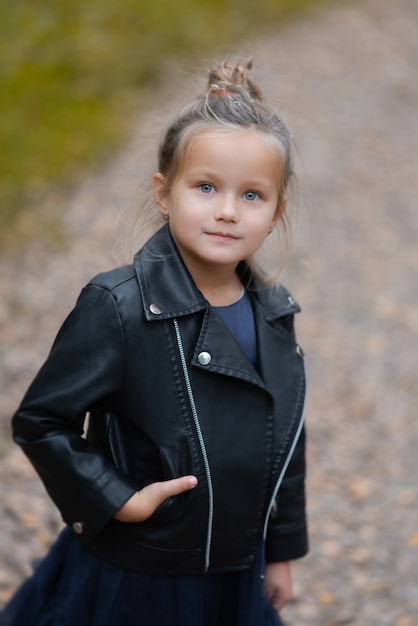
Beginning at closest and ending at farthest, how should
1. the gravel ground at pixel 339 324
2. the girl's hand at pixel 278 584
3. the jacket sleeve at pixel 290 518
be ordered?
the jacket sleeve at pixel 290 518 → the girl's hand at pixel 278 584 → the gravel ground at pixel 339 324

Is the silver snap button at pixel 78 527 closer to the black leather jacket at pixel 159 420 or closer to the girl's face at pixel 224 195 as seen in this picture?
the black leather jacket at pixel 159 420

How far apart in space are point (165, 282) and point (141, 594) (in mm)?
762

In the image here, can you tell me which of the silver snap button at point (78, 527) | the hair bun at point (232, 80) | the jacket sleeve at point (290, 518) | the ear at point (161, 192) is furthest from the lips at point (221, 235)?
the silver snap button at point (78, 527)

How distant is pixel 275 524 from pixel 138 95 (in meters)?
7.90

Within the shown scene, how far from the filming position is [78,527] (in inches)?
85.3

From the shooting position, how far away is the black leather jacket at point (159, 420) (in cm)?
206

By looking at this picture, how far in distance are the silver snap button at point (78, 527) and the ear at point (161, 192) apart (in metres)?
0.75

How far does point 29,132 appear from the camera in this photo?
803 centimetres

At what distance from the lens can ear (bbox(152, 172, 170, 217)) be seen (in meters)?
2.21

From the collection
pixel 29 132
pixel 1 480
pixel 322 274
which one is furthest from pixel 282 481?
pixel 29 132

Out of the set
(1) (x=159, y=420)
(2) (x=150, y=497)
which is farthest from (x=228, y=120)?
(2) (x=150, y=497)

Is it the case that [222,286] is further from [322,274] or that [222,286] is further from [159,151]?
[322,274]

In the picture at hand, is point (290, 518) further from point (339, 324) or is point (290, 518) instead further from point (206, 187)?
point (339, 324)

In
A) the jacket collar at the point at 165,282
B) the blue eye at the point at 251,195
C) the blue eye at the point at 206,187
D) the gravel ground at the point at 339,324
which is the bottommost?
the gravel ground at the point at 339,324
